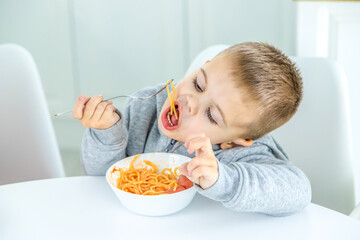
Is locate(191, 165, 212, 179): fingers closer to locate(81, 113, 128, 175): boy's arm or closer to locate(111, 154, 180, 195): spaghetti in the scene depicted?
locate(111, 154, 180, 195): spaghetti

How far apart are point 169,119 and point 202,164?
0.31 metres

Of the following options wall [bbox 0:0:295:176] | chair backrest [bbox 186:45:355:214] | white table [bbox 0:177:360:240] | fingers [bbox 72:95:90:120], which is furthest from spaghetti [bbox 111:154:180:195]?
wall [bbox 0:0:295:176]

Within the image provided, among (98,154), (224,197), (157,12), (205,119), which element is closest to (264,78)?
(205,119)

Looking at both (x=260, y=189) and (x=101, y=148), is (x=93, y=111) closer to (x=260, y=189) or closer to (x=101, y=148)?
(x=101, y=148)

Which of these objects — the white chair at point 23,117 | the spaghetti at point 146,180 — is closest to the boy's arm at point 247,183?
the spaghetti at point 146,180

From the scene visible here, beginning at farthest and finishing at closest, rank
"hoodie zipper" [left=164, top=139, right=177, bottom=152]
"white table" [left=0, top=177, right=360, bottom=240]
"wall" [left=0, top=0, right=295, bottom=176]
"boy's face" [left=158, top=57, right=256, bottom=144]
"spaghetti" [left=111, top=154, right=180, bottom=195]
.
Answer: "wall" [left=0, top=0, right=295, bottom=176]
"hoodie zipper" [left=164, top=139, right=177, bottom=152]
"boy's face" [left=158, top=57, right=256, bottom=144]
"spaghetti" [left=111, top=154, right=180, bottom=195]
"white table" [left=0, top=177, right=360, bottom=240]

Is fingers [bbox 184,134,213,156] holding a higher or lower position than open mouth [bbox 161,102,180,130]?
higher

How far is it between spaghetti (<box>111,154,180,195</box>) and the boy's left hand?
0.30 ft

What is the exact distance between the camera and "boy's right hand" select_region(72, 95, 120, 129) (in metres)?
0.95

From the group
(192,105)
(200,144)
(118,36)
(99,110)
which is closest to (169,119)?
(192,105)

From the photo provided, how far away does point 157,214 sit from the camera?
818mm

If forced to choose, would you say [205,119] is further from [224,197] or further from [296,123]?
[296,123]

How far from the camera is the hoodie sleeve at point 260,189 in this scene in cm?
81

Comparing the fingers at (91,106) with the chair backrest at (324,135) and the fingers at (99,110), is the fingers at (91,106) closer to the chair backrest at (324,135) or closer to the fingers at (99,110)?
the fingers at (99,110)
